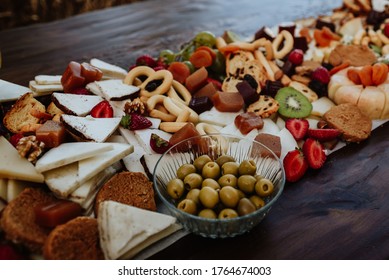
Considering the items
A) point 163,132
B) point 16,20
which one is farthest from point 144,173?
point 16,20

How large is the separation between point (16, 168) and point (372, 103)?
5.73 ft

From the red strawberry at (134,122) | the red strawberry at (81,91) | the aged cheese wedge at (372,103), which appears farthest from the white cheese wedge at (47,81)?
the aged cheese wedge at (372,103)

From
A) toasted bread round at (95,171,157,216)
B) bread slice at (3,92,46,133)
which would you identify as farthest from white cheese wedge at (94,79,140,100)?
toasted bread round at (95,171,157,216)

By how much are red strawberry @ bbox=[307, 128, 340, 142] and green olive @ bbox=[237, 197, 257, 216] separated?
2.24ft

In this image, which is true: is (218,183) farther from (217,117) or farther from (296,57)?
(296,57)

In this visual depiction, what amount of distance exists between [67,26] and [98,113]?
1.65 metres

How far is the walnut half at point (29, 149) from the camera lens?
4.75ft

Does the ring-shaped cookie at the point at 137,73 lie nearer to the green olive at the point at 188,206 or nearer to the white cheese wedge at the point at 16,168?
the white cheese wedge at the point at 16,168

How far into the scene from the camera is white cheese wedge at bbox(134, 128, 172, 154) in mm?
1676

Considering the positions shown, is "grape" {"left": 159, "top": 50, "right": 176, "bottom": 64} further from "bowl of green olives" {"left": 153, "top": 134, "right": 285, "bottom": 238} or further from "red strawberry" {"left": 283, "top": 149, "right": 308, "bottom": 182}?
"red strawberry" {"left": 283, "top": 149, "right": 308, "bottom": 182}

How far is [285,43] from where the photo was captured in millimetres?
2543

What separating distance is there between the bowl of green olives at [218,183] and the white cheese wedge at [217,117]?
0.30m

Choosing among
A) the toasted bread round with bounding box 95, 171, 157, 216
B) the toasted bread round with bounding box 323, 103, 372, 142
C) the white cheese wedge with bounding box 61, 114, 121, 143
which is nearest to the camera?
the toasted bread round with bounding box 95, 171, 157, 216
